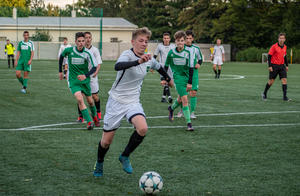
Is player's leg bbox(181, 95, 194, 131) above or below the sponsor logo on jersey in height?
below

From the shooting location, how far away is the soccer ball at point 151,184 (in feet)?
17.2

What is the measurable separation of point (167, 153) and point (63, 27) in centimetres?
5441

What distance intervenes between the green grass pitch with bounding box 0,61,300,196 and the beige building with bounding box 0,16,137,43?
46939 mm

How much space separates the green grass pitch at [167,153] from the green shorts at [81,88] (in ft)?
2.55

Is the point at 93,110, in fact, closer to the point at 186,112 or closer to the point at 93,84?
the point at 93,84

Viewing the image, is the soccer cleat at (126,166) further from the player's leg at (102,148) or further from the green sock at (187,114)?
the green sock at (187,114)

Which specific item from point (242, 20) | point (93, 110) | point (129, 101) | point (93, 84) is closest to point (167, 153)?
point (129, 101)

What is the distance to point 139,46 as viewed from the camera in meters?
5.84

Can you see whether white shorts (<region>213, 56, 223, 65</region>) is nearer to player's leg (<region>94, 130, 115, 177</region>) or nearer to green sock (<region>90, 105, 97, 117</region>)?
green sock (<region>90, 105, 97, 117</region>)

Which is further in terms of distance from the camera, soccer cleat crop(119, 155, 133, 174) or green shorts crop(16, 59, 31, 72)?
green shorts crop(16, 59, 31, 72)

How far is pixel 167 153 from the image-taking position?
7527 mm

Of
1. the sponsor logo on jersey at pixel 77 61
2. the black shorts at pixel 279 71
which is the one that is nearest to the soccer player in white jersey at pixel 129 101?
the sponsor logo on jersey at pixel 77 61

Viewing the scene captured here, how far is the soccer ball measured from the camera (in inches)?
207

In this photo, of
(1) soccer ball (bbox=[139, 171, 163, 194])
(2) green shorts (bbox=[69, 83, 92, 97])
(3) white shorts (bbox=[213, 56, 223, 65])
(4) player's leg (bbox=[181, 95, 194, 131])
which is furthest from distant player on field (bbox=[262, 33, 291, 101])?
(3) white shorts (bbox=[213, 56, 223, 65])
